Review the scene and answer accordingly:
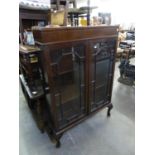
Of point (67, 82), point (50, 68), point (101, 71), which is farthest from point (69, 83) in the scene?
point (101, 71)

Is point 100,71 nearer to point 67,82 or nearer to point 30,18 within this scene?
point 67,82

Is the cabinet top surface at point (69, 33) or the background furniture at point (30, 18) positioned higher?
the background furniture at point (30, 18)

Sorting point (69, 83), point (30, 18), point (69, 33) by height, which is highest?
point (30, 18)

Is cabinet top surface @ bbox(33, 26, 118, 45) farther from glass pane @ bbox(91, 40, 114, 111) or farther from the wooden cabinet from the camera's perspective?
glass pane @ bbox(91, 40, 114, 111)

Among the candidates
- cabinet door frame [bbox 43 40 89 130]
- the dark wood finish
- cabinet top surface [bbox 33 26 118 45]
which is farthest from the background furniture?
cabinet door frame [bbox 43 40 89 130]

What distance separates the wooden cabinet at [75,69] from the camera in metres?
1.21

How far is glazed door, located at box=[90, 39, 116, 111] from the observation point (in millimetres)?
1576

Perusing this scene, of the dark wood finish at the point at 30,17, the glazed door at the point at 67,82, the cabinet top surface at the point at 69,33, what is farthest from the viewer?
the dark wood finish at the point at 30,17

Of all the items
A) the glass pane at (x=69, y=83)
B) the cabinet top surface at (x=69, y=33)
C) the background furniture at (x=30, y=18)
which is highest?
the background furniture at (x=30, y=18)

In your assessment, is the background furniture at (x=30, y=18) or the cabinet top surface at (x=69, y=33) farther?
the background furniture at (x=30, y=18)

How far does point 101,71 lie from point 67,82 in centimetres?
52

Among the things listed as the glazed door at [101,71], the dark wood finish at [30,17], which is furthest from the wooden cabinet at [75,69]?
the dark wood finish at [30,17]

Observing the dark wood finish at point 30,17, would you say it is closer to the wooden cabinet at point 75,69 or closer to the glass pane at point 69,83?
the wooden cabinet at point 75,69

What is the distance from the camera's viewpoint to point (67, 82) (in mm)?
1524
